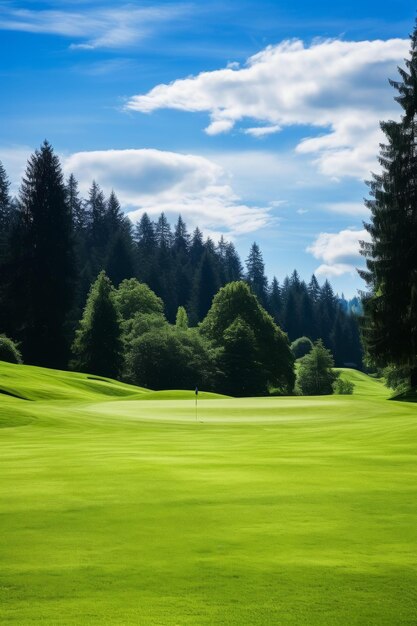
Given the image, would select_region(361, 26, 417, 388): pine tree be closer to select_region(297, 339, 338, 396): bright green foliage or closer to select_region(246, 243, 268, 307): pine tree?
select_region(297, 339, 338, 396): bright green foliage

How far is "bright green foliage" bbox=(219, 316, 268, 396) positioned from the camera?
8531 centimetres

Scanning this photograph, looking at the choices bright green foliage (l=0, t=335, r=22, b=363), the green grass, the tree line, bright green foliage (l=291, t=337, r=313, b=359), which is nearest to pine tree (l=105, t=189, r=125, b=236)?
the tree line

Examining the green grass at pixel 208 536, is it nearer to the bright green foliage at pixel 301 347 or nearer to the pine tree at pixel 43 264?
the pine tree at pixel 43 264

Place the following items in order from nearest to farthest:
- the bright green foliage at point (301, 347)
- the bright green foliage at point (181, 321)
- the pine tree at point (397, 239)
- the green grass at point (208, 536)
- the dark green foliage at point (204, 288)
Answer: the green grass at point (208, 536), the pine tree at point (397, 239), the bright green foliage at point (181, 321), the dark green foliage at point (204, 288), the bright green foliage at point (301, 347)

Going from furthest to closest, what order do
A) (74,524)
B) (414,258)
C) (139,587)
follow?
(414,258), (74,524), (139,587)

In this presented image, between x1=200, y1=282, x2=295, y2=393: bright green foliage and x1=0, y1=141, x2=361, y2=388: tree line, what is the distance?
2285 mm

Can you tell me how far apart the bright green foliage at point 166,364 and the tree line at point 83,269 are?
8.28 meters

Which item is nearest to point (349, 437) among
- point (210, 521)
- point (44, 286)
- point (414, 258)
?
point (210, 521)

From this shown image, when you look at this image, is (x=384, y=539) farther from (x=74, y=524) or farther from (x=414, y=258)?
(x=414, y=258)

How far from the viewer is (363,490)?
1093 centimetres

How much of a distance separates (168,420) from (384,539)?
76.3 ft

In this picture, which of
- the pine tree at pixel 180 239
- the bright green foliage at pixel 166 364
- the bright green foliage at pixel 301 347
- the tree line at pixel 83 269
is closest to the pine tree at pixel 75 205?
the tree line at pixel 83 269

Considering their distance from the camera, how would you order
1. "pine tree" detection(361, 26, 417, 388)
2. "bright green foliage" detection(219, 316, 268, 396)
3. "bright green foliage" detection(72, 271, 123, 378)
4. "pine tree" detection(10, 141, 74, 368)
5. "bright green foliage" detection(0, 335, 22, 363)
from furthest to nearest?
"bright green foliage" detection(219, 316, 268, 396)
"pine tree" detection(10, 141, 74, 368)
"bright green foliage" detection(72, 271, 123, 378)
"bright green foliage" detection(0, 335, 22, 363)
"pine tree" detection(361, 26, 417, 388)

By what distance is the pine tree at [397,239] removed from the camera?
1945 inches
